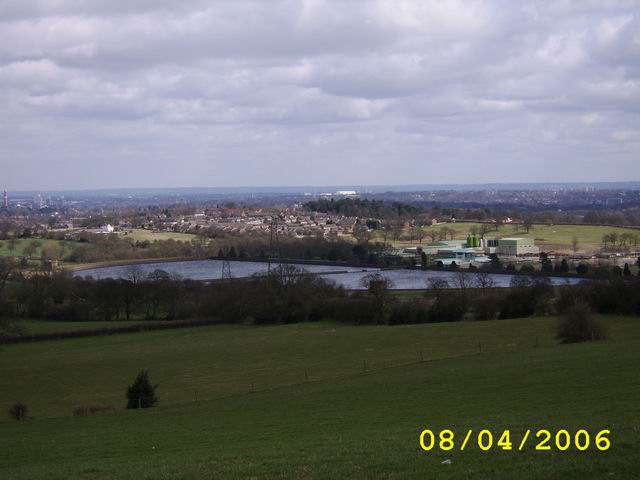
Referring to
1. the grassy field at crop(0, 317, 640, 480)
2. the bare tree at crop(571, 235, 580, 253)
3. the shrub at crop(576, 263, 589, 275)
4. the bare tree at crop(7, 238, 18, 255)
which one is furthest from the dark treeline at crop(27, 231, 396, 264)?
the grassy field at crop(0, 317, 640, 480)

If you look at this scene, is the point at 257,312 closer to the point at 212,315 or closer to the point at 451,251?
the point at 212,315

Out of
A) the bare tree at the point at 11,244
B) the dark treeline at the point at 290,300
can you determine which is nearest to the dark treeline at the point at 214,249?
the bare tree at the point at 11,244

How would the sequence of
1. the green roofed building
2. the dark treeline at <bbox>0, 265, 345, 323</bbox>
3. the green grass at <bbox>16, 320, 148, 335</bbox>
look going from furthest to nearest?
1. the green roofed building
2. the dark treeline at <bbox>0, 265, 345, 323</bbox>
3. the green grass at <bbox>16, 320, 148, 335</bbox>

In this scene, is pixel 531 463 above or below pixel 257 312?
above

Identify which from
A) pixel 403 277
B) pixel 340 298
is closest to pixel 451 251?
pixel 403 277
